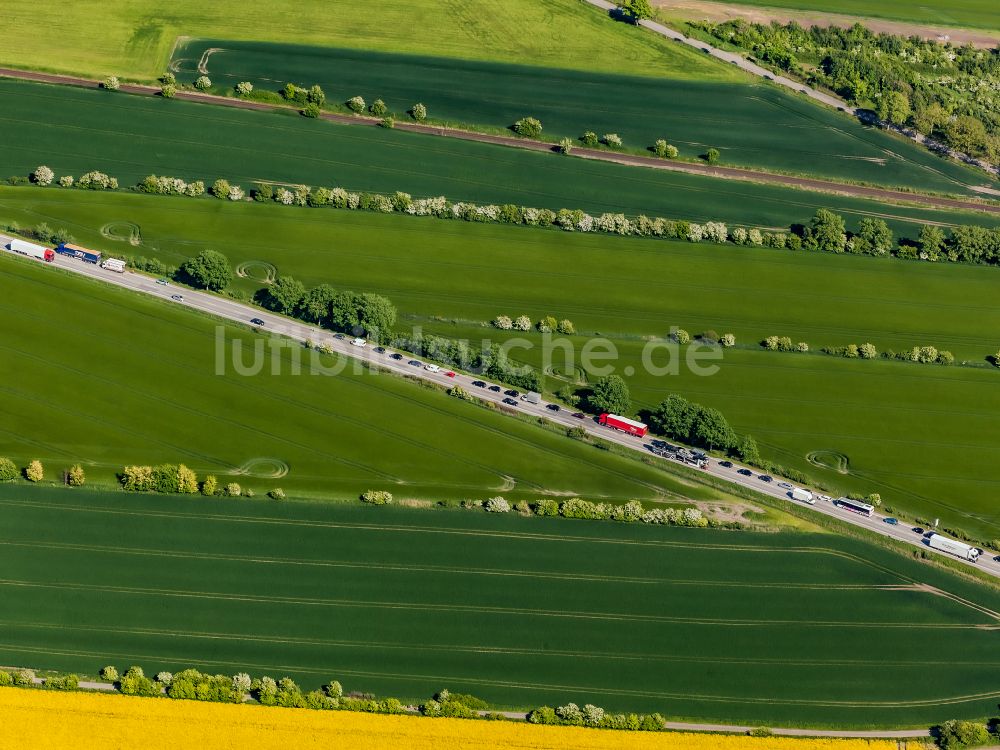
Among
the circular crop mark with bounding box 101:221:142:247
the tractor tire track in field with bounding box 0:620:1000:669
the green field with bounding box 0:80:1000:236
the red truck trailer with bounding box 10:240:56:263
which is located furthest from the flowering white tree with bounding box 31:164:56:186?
the tractor tire track in field with bounding box 0:620:1000:669

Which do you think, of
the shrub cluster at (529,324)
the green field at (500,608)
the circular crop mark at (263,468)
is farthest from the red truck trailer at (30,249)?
the shrub cluster at (529,324)

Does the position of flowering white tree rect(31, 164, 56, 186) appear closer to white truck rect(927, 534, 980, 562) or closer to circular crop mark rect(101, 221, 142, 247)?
circular crop mark rect(101, 221, 142, 247)

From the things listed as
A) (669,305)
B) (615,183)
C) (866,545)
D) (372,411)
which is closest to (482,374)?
(372,411)

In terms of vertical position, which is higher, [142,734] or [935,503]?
[935,503]

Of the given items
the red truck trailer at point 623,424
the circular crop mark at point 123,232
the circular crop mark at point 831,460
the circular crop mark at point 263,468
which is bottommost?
the circular crop mark at point 263,468

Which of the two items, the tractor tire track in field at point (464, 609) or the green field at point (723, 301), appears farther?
the green field at point (723, 301)

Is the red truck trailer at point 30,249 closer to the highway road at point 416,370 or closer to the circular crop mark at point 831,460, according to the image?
the highway road at point 416,370

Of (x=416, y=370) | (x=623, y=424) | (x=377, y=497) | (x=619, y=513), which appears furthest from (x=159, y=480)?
(x=623, y=424)

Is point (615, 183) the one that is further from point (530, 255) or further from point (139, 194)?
point (139, 194)
